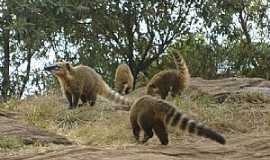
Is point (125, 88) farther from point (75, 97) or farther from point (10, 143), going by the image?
point (10, 143)

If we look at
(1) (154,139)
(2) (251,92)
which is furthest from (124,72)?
(1) (154,139)

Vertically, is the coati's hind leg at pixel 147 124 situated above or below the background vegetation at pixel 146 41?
below

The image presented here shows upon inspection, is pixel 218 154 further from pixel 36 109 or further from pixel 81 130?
pixel 36 109

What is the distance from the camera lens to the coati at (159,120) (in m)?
7.92

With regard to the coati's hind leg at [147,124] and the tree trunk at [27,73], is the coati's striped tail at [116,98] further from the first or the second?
the tree trunk at [27,73]

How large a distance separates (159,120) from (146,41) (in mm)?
10144

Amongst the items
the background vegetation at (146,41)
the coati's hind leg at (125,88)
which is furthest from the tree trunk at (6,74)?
the coati's hind leg at (125,88)

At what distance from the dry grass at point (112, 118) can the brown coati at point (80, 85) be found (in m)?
0.20

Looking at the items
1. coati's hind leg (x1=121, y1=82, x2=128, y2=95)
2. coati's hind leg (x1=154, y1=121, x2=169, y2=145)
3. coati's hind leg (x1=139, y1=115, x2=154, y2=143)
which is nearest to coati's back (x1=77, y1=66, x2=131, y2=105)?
coati's hind leg (x1=121, y1=82, x2=128, y2=95)

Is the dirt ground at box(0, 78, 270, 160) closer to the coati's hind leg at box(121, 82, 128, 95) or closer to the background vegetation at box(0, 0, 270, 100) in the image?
the coati's hind leg at box(121, 82, 128, 95)

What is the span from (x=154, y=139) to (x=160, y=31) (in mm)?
9132

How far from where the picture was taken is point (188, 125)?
7922 mm

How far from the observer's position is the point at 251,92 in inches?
501

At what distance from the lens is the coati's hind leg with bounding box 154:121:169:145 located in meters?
8.38
